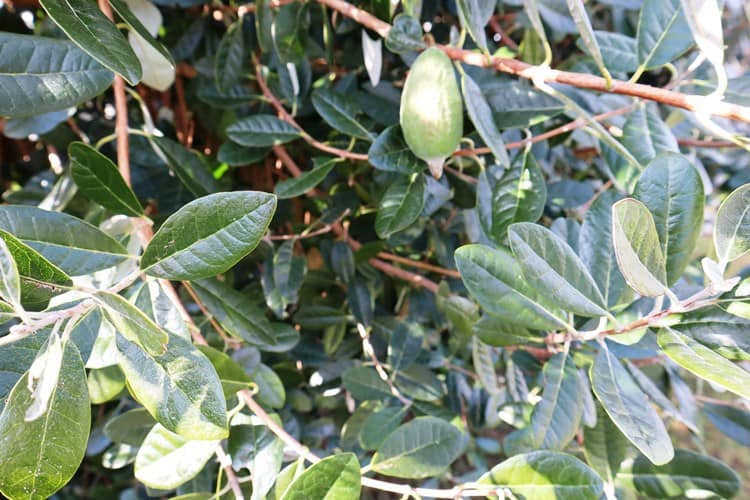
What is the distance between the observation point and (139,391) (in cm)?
43

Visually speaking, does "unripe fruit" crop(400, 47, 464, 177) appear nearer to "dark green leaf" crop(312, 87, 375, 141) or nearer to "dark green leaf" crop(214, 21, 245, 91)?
"dark green leaf" crop(312, 87, 375, 141)

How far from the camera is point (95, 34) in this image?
0.48 m

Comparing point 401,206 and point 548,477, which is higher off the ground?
point 401,206

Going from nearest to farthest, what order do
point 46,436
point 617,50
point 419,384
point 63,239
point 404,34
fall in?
1. point 46,436
2. point 63,239
3. point 404,34
4. point 617,50
5. point 419,384

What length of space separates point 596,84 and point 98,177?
1.85ft

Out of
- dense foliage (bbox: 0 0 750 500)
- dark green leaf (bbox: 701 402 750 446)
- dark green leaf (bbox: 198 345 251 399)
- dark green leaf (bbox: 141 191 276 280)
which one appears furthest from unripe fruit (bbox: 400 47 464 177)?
dark green leaf (bbox: 701 402 750 446)

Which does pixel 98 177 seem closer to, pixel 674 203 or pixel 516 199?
pixel 516 199

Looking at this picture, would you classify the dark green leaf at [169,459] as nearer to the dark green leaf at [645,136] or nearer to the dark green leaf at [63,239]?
the dark green leaf at [63,239]

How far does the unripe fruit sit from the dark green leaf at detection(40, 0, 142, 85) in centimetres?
28

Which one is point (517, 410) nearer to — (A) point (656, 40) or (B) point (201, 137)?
(A) point (656, 40)

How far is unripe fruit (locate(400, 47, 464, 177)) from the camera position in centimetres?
56

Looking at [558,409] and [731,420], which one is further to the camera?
[731,420]

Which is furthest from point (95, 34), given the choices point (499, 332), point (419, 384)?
point (419, 384)

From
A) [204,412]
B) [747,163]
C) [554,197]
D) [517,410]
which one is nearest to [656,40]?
[554,197]
